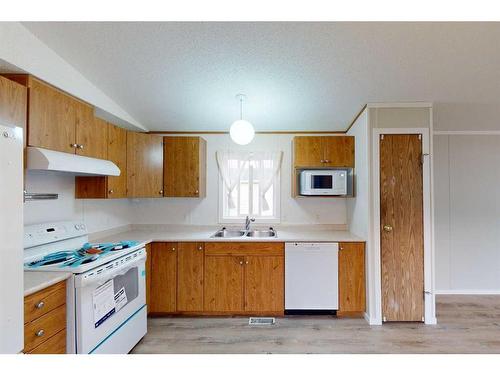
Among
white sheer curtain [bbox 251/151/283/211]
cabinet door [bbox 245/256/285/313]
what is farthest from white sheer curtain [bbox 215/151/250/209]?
cabinet door [bbox 245/256/285/313]

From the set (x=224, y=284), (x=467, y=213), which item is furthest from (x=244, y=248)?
(x=467, y=213)

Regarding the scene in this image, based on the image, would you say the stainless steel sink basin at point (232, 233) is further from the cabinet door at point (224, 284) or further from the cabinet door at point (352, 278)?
the cabinet door at point (352, 278)

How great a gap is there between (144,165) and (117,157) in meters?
0.37

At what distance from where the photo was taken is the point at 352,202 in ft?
9.98

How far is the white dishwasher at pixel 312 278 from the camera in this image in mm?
2598

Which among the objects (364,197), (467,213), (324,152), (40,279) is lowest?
(40,279)

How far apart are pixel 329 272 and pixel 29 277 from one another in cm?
250

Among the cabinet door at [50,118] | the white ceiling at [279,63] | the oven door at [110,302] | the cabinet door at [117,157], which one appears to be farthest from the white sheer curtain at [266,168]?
the cabinet door at [50,118]

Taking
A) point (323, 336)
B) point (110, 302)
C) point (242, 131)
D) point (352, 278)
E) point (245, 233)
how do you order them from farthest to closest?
point (245, 233) < point (352, 278) < point (323, 336) < point (242, 131) < point (110, 302)

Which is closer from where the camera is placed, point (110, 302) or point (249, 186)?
point (110, 302)

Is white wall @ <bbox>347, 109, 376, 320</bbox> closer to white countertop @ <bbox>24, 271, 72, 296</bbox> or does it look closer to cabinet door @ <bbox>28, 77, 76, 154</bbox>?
white countertop @ <bbox>24, 271, 72, 296</bbox>

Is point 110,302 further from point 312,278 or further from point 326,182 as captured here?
point 326,182

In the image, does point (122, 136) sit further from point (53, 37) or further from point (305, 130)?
point (305, 130)

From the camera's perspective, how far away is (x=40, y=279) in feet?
4.65
